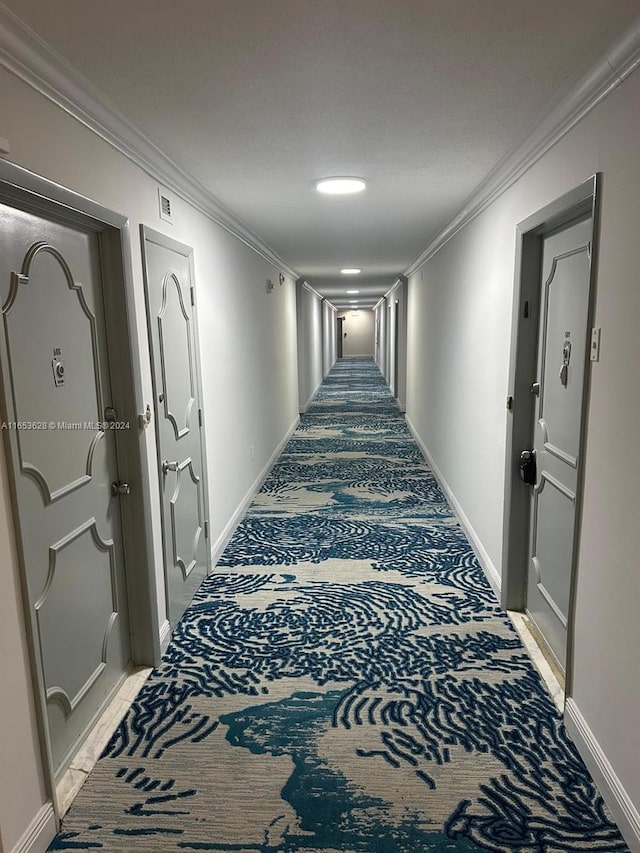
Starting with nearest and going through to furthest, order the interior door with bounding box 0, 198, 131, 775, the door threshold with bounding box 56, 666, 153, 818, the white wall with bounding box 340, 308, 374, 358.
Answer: the interior door with bounding box 0, 198, 131, 775 < the door threshold with bounding box 56, 666, 153, 818 < the white wall with bounding box 340, 308, 374, 358

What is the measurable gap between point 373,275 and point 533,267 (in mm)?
6593

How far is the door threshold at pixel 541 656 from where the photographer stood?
7.98 ft

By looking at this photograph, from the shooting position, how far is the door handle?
291cm

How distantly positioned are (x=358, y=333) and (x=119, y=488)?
77.3ft

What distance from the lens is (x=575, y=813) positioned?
1.83 m

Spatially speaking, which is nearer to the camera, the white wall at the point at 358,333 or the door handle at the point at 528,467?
the door handle at the point at 528,467

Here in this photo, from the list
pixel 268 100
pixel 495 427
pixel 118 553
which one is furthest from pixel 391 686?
pixel 268 100

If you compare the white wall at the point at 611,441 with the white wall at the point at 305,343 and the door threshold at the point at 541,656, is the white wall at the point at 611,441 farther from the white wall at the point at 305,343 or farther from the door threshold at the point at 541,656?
the white wall at the point at 305,343

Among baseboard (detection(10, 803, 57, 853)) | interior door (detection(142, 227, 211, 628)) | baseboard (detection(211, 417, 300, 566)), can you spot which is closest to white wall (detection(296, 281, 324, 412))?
baseboard (detection(211, 417, 300, 566))

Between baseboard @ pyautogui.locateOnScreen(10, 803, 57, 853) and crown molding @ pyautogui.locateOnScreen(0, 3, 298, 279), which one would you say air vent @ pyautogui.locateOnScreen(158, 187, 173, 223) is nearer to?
crown molding @ pyautogui.locateOnScreen(0, 3, 298, 279)

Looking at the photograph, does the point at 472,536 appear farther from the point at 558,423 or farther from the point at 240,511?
the point at 240,511

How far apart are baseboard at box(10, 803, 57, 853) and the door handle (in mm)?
2420

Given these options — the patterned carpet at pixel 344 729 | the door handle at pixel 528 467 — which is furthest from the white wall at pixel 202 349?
the door handle at pixel 528 467

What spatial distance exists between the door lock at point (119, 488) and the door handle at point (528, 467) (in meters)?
1.96
